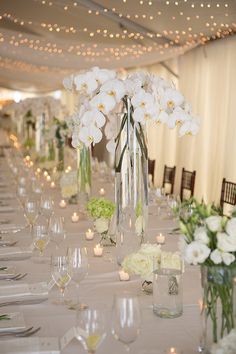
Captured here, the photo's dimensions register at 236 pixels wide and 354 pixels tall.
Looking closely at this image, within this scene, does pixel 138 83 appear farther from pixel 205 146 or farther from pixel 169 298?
pixel 205 146

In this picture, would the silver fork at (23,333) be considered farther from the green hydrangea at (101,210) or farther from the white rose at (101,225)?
the green hydrangea at (101,210)

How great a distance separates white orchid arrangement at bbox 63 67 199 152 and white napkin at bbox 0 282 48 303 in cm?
66

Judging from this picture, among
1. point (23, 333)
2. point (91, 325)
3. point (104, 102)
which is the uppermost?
point (104, 102)

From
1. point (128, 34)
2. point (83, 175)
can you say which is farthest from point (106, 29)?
point (83, 175)

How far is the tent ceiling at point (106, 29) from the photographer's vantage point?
4.81m

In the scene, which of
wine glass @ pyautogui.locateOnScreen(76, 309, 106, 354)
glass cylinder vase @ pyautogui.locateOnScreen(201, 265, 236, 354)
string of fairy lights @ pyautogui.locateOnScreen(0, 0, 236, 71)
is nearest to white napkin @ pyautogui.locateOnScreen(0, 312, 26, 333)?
wine glass @ pyautogui.locateOnScreen(76, 309, 106, 354)

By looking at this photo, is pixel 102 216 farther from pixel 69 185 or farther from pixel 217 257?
pixel 217 257

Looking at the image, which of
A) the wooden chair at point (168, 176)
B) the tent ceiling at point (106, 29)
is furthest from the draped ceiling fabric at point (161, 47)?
the wooden chair at point (168, 176)

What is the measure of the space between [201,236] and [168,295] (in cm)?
51

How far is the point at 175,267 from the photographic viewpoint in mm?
1948

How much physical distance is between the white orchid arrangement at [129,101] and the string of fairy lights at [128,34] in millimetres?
2321

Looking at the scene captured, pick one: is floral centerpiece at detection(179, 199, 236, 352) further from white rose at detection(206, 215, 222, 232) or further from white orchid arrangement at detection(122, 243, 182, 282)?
white orchid arrangement at detection(122, 243, 182, 282)

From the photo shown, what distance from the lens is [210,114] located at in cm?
716

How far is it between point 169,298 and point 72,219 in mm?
1772
